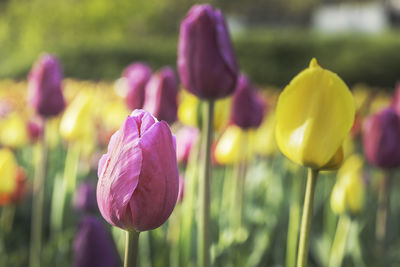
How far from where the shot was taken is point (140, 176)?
0.67 metres

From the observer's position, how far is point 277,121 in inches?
32.5

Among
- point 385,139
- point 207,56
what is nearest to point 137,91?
point 207,56

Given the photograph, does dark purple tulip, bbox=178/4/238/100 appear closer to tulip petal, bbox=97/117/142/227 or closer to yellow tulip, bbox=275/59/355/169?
yellow tulip, bbox=275/59/355/169

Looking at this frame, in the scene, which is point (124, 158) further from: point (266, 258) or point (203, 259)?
point (266, 258)

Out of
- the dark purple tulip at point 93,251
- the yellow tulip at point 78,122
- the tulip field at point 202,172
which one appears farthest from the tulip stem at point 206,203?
the yellow tulip at point 78,122

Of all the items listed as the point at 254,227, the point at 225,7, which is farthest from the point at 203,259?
the point at 225,7

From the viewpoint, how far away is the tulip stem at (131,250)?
2.23ft

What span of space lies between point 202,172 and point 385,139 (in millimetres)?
574

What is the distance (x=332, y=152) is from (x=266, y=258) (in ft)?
3.83

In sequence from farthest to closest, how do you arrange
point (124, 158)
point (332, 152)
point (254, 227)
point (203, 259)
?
point (254, 227), point (203, 259), point (332, 152), point (124, 158)

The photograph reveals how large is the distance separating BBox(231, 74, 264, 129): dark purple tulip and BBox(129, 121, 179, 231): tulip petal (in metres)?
0.98

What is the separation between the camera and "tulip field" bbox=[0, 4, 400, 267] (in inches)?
26.9

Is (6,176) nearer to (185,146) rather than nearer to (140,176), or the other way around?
(185,146)

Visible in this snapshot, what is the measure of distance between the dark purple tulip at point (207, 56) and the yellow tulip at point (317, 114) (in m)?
0.32
